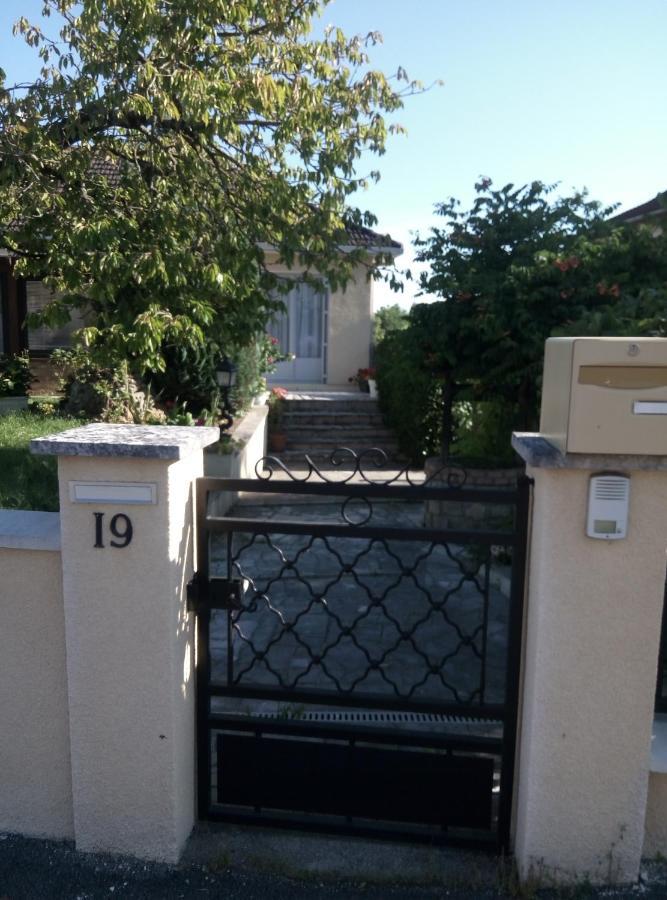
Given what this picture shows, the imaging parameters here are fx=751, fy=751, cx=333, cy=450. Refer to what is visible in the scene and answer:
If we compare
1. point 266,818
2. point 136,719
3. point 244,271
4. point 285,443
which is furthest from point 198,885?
point 285,443

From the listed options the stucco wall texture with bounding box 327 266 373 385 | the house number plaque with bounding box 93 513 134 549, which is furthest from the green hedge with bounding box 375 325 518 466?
the house number plaque with bounding box 93 513 134 549

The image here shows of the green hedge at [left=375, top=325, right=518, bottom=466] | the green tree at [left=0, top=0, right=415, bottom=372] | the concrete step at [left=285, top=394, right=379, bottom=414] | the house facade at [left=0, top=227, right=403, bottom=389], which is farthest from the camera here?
the house facade at [left=0, top=227, right=403, bottom=389]

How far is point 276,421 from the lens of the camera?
39.7 ft

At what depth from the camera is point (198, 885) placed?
8.61ft

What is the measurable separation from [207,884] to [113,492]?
1.41m

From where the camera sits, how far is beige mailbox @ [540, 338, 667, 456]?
230 cm

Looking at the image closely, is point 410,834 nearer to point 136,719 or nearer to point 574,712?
point 574,712

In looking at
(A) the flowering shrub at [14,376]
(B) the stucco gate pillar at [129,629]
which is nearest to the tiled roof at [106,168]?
(B) the stucco gate pillar at [129,629]

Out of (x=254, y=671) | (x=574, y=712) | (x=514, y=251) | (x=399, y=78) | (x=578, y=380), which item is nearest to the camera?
(x=578, y=380)

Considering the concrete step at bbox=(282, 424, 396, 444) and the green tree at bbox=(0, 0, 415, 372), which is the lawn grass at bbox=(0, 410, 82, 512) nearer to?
the green tree at bbox=(0, 0, 415, 372)

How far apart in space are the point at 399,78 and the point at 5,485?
492 cm

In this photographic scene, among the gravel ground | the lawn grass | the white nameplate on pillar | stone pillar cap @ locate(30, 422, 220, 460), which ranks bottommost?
the gravel ground

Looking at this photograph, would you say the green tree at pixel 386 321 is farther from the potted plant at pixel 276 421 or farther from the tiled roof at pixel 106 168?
the tiled roof at pixel 106 168

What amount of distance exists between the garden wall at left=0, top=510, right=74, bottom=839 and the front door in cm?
1247
